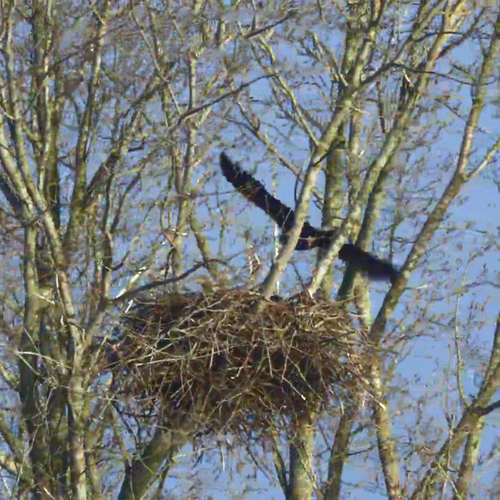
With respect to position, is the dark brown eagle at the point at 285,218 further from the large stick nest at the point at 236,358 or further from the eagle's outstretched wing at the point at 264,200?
the large stick nest at the point at 236,358

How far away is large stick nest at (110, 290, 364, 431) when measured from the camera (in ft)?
18.2

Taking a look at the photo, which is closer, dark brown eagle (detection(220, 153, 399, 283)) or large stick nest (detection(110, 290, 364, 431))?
large stick nest (detection(110, 290, 364, 431))

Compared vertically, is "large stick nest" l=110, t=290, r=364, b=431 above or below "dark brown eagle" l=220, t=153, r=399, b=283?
below

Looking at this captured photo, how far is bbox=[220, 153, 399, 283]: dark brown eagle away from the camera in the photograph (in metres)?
6.56

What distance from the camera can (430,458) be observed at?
9.41 metres

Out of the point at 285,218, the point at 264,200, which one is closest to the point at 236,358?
the point at 285,218

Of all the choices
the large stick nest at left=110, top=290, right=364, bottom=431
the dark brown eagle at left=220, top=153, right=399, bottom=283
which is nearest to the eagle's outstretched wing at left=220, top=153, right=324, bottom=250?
the dark brown eagle at left=220, top=153, right=399, bottom=283

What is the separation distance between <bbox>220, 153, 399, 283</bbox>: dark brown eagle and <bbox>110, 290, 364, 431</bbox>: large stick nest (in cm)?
79

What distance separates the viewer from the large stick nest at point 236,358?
556 cm

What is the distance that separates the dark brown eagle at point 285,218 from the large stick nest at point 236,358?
79cm

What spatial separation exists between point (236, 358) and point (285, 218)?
48.2 inches

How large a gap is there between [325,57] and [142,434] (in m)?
3.64

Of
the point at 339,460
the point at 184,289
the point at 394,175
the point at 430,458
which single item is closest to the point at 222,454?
the point at 184,289

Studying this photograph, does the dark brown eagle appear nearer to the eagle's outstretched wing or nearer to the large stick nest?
the eagle's outstretched wing
